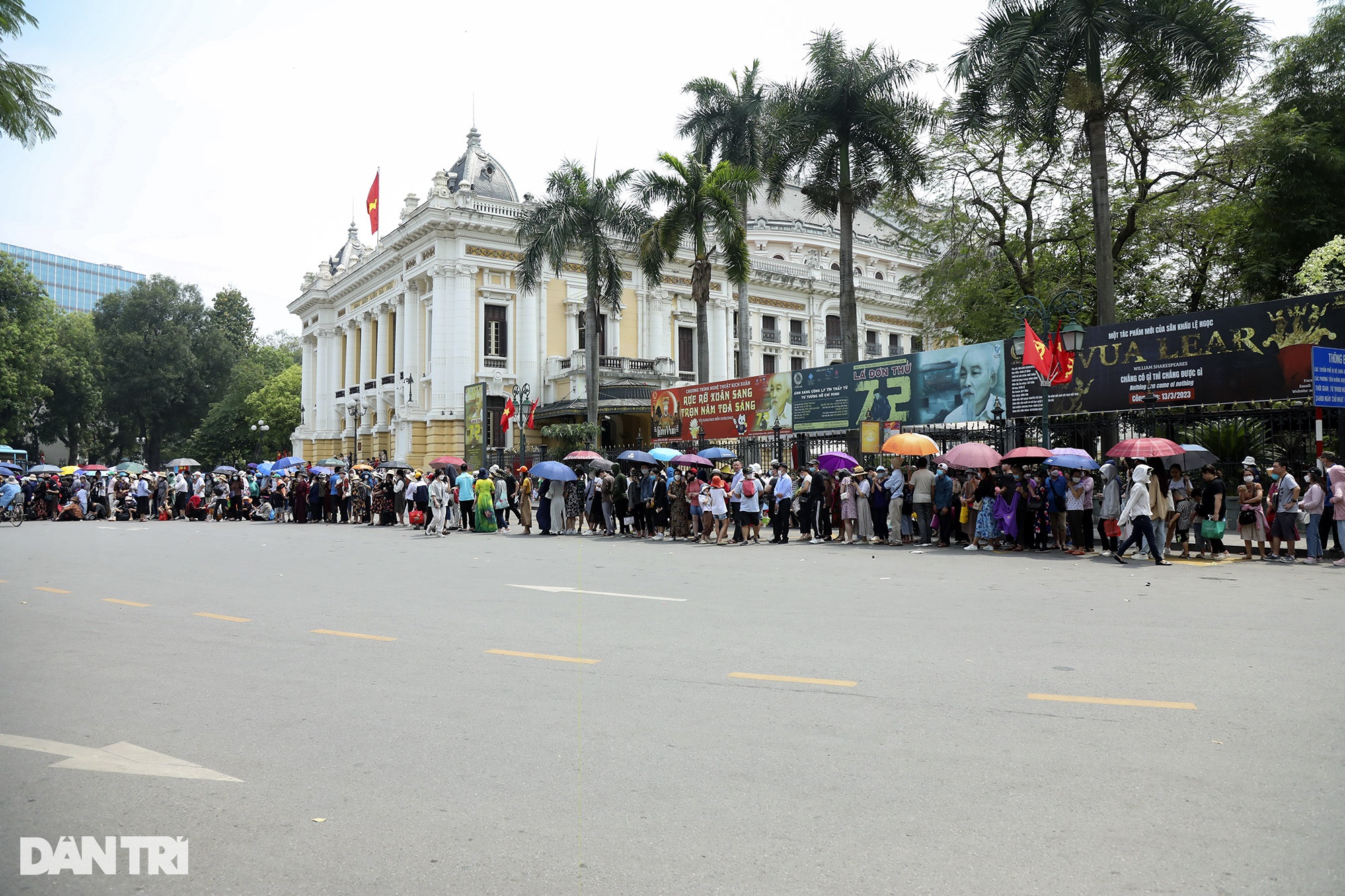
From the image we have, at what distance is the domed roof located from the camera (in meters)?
49.8

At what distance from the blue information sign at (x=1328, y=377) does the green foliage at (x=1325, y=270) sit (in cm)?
822

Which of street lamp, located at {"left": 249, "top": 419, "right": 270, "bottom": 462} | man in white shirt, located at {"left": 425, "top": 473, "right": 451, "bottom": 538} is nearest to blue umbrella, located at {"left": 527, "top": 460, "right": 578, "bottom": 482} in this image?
man in white shirt, located at {"left": 425, "top": 473, "right": 451, "bottom": 538}

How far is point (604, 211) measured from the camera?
30422 millimetres

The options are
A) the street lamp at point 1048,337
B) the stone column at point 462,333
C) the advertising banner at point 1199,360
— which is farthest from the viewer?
the stone column at point 462,333

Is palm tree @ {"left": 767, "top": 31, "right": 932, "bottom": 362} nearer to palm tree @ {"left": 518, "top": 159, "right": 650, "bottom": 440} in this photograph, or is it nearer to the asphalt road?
palm tree @ {"left": 518, "top": 159, "right": 650, "bottom": 440}

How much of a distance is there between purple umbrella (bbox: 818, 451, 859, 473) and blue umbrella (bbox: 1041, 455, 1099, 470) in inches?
175

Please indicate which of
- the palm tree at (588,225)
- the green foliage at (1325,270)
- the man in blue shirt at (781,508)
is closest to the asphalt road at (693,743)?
the man in blue shirt at (781,508)

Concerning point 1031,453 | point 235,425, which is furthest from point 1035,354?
point 235,425

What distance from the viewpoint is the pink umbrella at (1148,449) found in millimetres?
14337

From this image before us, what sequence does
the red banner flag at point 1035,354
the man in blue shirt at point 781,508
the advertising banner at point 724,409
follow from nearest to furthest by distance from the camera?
the red banner flag at point 1035,354, the man in blue shirt at point 781,508, the advertising banner at point 724,409

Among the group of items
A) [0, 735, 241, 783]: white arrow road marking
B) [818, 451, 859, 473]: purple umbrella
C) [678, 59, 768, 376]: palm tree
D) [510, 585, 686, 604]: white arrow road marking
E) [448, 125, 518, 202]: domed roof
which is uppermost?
[448, 125, 518, 202]: domed roof

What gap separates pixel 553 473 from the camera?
21344 mm

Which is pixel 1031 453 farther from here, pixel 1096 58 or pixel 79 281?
pixel 79 281

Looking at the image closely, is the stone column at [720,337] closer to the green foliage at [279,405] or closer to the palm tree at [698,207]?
Result: the palm tree at [698,207]
